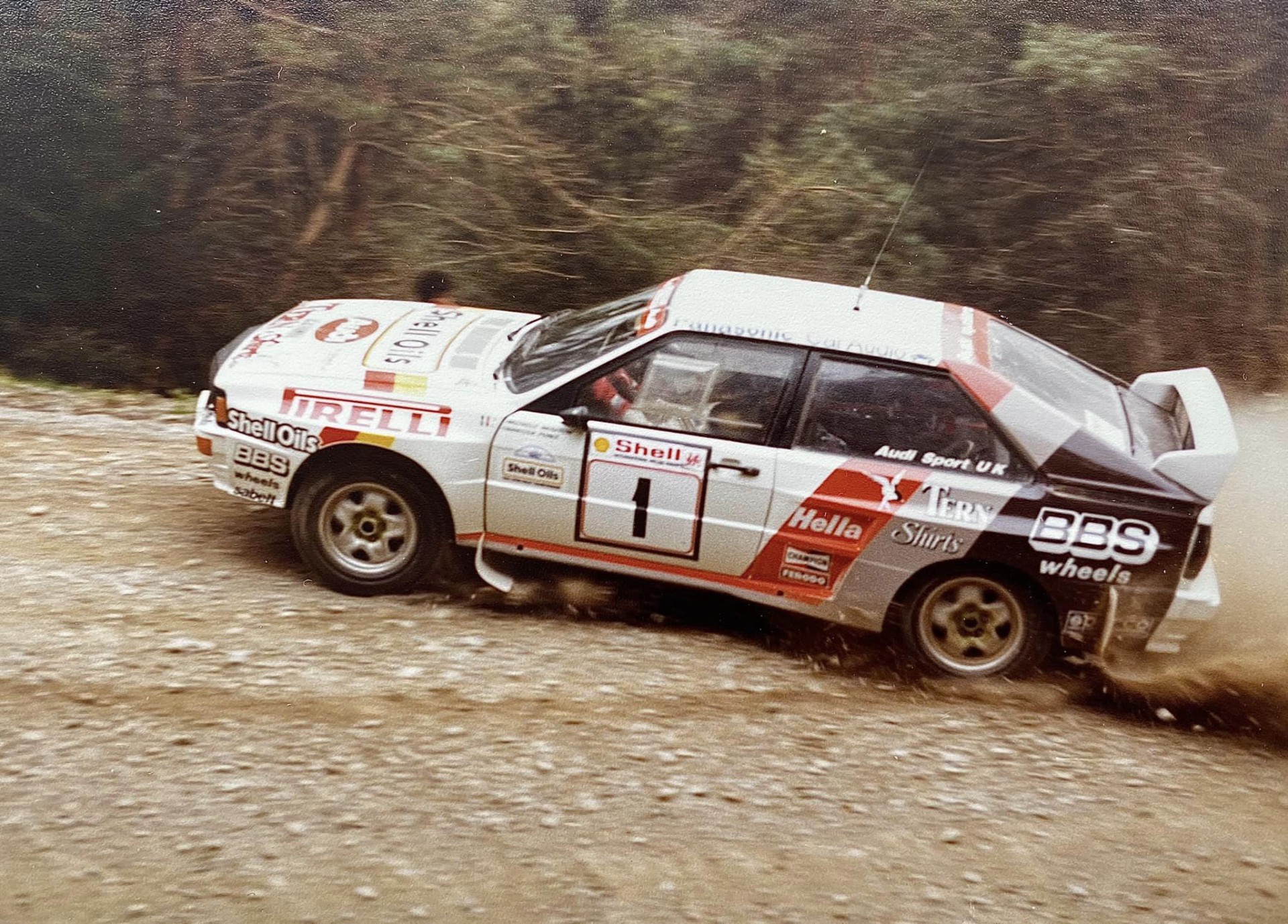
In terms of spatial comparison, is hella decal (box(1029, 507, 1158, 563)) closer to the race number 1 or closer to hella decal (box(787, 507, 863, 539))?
hella decal (box(787, 507, 863, 539))

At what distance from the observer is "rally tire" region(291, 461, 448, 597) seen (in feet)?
17.5

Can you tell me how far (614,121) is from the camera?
9.11m

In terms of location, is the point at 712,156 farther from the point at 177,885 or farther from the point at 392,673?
the point at 177,885

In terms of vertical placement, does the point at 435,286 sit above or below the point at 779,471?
above

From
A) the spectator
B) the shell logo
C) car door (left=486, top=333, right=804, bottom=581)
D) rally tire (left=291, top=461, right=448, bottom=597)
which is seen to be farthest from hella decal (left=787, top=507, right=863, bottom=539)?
the spectator

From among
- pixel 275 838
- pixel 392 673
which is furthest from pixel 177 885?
pixel 392 673

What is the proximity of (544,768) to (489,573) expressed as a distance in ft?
3.90

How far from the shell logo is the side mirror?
1.18 meters

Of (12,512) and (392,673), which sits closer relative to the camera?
(392,673)

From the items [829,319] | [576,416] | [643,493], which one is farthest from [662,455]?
[829,319]

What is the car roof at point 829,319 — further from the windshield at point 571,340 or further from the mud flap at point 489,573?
the mud flap at point 489,573

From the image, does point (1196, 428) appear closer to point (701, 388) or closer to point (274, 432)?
point (701, 388)

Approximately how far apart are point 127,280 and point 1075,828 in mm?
7297

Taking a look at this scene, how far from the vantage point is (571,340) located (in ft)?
18.6
